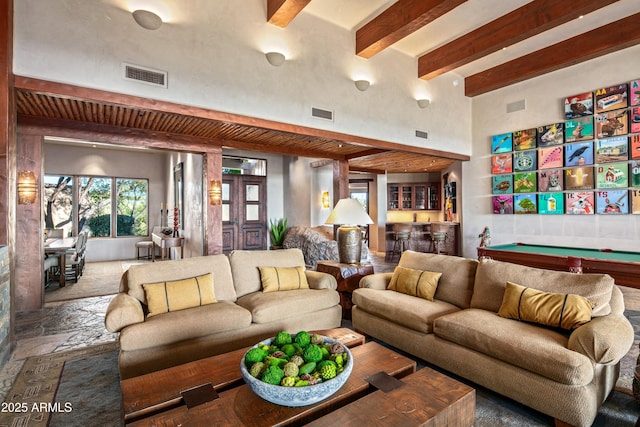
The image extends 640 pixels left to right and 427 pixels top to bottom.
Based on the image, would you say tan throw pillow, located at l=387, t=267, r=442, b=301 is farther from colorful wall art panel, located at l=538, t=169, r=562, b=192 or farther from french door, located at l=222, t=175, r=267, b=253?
french door, located at l=222, t=175, r=267, b=253

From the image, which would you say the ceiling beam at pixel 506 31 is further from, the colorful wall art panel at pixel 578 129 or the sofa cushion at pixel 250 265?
the sofa cushion at pixel 250 265

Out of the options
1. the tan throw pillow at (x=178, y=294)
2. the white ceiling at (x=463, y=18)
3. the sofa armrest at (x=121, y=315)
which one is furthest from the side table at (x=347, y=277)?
the white ceiling at (x=463, y=18)

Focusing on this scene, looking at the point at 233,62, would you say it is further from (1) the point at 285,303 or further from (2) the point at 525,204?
(2) the point at 525,204

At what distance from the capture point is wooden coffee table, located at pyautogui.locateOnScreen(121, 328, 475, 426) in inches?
53.1

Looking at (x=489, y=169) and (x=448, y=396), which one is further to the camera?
(x=489, y=169)

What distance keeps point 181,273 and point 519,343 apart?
2724mm

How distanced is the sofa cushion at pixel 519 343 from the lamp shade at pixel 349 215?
1.60 meters

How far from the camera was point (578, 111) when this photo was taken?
18.5ft

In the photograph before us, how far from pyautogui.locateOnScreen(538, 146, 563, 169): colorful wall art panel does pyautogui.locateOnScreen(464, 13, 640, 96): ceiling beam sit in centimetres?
139

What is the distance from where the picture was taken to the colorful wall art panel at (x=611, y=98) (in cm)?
516

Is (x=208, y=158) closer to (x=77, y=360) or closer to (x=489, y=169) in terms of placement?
(x=77, y=360)

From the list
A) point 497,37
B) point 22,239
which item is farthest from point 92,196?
point 497,37

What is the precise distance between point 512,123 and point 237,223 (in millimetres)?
6735

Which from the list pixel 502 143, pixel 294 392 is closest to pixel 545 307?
pixel 294 392
